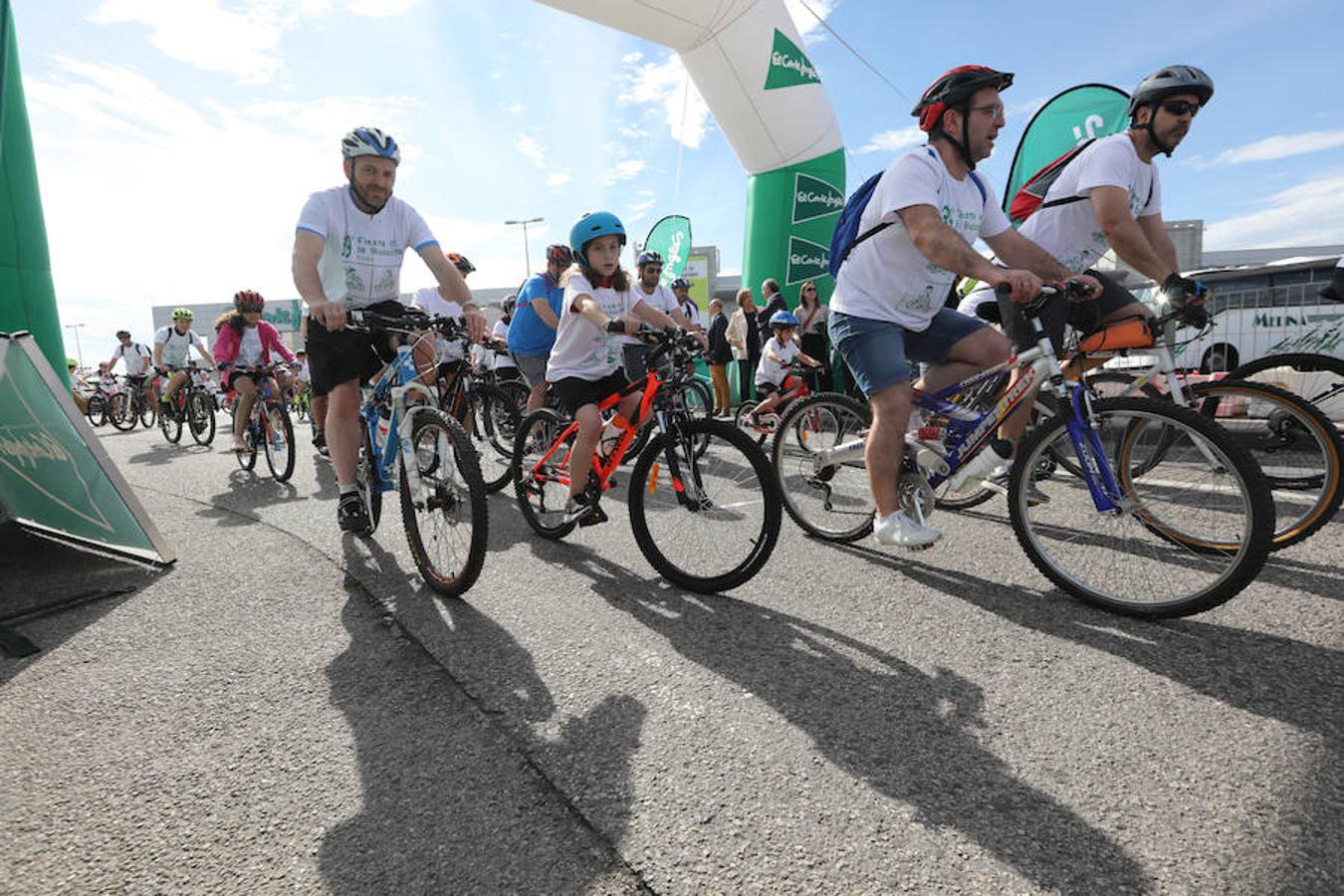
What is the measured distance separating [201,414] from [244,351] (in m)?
3.31

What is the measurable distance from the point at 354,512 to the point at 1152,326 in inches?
163

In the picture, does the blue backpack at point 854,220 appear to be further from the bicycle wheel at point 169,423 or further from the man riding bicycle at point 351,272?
the bicycle wheel at point 169,423

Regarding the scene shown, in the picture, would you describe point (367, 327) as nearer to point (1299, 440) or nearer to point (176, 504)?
point (176, 504)

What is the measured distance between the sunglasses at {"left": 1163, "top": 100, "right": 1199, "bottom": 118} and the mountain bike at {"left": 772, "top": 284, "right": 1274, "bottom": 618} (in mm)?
1569

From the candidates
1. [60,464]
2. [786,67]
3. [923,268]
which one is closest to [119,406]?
[60,464]

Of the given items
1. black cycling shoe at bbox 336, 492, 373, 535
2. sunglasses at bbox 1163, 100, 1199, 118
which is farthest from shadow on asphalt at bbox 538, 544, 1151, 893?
sunglasses at bbox 1163, 100, 1199, 118

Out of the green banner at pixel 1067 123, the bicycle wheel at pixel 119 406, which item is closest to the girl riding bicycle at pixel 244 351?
the green banner at pixel 1067 123

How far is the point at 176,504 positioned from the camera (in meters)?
5.31

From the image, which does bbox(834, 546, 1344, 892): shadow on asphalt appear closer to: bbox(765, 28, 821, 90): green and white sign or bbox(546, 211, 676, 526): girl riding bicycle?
bbox(546, 211, 676, 526): girl riding bicycle

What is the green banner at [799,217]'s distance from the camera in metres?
11.1

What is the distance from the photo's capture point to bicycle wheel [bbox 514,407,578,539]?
12.5 ft

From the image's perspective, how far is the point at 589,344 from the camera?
3760 mm

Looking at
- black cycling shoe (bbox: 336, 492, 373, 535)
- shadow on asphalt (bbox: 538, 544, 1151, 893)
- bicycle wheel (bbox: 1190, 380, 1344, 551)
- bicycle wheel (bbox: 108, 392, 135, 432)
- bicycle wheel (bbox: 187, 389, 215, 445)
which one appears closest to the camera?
shadow on asphalt (bbox: 538, 544, 1151, 893)

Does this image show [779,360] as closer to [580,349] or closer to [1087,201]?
[1087,201]
